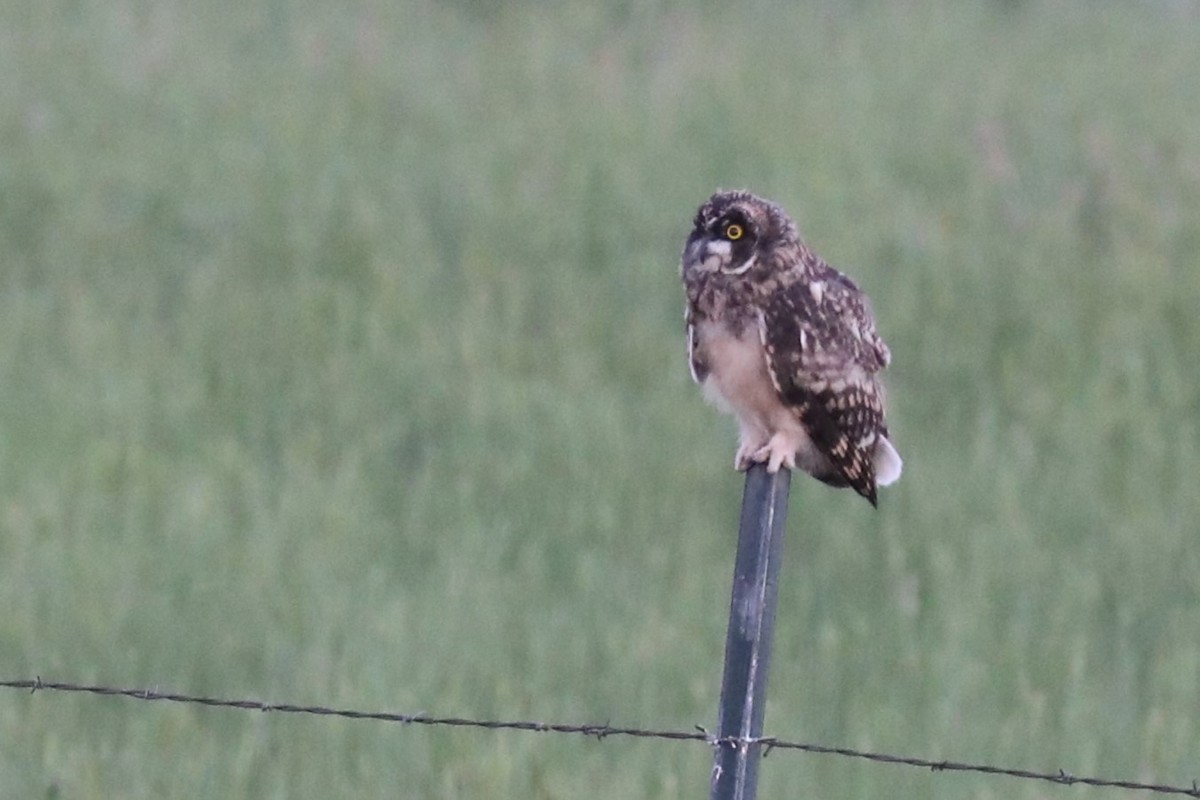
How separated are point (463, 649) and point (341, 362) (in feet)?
9.52

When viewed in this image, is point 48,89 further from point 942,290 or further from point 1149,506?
point 1149,506

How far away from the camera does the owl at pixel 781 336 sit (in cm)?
472

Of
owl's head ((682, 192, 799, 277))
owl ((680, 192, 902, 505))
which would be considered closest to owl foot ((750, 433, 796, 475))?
owl ((680, 192, 902, 505))

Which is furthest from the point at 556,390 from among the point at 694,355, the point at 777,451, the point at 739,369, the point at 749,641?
the point at 749,641

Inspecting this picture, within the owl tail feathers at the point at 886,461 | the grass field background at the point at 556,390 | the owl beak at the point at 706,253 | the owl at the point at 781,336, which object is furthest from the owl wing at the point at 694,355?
the grass field background at the point at 556,390

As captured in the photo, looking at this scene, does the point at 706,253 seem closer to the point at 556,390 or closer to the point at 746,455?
the point at 746,455

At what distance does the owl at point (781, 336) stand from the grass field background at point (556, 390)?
865mm

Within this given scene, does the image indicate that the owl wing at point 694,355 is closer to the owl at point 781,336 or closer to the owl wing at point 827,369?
the owl at point 781,336

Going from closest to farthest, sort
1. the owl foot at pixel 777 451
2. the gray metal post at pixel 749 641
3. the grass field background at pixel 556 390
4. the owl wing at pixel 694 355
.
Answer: the gray metal post at pixel 749 641, the owl foot at pixel 777 451, the owl wing at pixel 694 355, the grass field background at pixel 556 390

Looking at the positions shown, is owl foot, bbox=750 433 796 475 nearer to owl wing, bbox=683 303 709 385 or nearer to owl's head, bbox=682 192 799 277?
owl wing, bbox=683 303 709 385

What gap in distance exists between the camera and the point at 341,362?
8.56m

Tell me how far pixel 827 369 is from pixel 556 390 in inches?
147

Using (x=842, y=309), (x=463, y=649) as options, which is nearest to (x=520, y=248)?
(x=463, y=649)

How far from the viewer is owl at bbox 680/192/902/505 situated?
4.72 m
